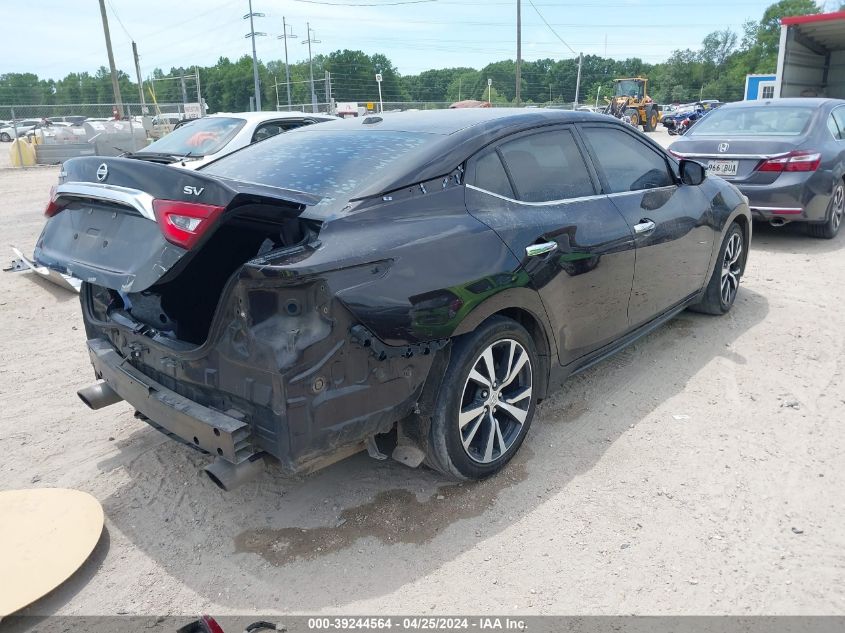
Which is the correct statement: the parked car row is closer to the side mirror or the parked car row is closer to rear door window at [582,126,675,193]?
rear door window at [582,126,675,193]

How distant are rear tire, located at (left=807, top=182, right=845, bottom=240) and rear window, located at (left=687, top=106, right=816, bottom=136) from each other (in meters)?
0.89

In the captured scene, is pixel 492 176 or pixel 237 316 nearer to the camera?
pixel 237 316

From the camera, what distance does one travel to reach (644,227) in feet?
13.3

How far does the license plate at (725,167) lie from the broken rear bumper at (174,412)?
22.3 ft

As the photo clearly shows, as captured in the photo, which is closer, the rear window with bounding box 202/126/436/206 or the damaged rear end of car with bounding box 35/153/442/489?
the damaged rear end of car with bounding box 35/153/442/489

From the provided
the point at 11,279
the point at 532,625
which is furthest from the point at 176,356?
the point at 11,279

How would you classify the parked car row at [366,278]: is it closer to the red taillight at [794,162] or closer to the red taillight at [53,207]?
the red taillight at [53,207]

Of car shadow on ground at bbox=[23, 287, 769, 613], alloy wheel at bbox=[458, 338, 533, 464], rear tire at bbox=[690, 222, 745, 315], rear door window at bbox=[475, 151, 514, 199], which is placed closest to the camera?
car shadow on ground at bbox=[23, 287, 769, 613]

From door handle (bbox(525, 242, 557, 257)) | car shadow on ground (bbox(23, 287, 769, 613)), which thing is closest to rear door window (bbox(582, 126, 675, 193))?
door handle (bbox(525, 242, 557, 257))

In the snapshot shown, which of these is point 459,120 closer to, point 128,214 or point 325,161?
point 325,161

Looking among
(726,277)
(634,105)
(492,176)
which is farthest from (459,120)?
(634,105)

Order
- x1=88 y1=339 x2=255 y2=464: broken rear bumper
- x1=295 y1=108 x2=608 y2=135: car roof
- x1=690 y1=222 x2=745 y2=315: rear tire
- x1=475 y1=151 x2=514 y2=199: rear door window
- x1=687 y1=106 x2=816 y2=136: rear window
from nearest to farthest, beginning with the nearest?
x1=88 y1=339 x2=255 y2=464: broken rear bumper, x1=475 y1=151 x2=514 y2=199: rear door window, x1=295 y1=108 x2=608 y2=135: car roof, x1=690 y1=222 x2=745 y2=315: rear tire, x1=687 y1=106 x2=816 y2=136: rear window

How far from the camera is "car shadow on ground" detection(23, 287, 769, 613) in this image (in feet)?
8.76

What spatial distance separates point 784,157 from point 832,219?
1.20 meters
